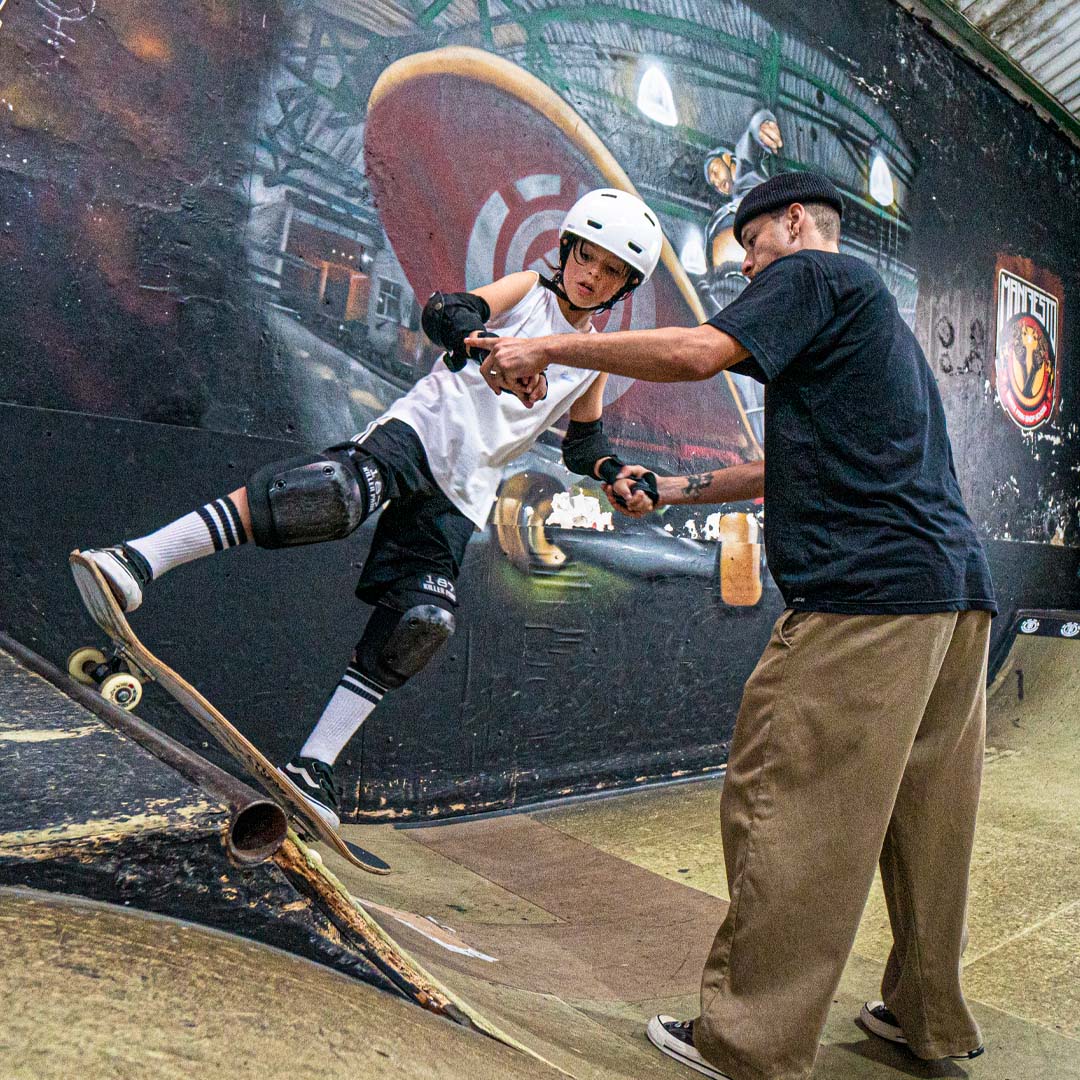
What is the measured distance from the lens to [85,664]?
2410 millimetres

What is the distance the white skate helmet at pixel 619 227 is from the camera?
9.70 ft

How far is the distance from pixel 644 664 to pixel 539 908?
181cm

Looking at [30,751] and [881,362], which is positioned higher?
[881,362]

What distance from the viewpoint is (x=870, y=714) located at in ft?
5.50

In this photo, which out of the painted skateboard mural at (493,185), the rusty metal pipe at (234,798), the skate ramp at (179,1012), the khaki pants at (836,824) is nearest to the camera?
the skate ramp at (179,1012)

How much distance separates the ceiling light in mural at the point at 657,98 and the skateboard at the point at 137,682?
3.64 m

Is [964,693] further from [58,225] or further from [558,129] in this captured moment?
[558,129]

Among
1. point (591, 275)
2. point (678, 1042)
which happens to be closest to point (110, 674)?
point (678, 1042)

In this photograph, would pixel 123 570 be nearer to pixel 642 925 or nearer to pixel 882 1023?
pixel 642 925

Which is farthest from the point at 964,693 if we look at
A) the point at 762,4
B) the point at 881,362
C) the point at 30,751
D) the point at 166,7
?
the point at 762,4

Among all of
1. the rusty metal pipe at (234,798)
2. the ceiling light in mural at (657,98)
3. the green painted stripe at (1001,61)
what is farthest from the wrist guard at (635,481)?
the green painted stripe at (1001,61)

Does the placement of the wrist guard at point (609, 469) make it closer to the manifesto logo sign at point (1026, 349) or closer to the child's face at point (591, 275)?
the child's face at point (591, 275)

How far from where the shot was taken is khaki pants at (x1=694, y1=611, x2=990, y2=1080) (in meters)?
1.64

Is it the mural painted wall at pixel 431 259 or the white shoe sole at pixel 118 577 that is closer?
the white shoe sole at pixel 118 577
